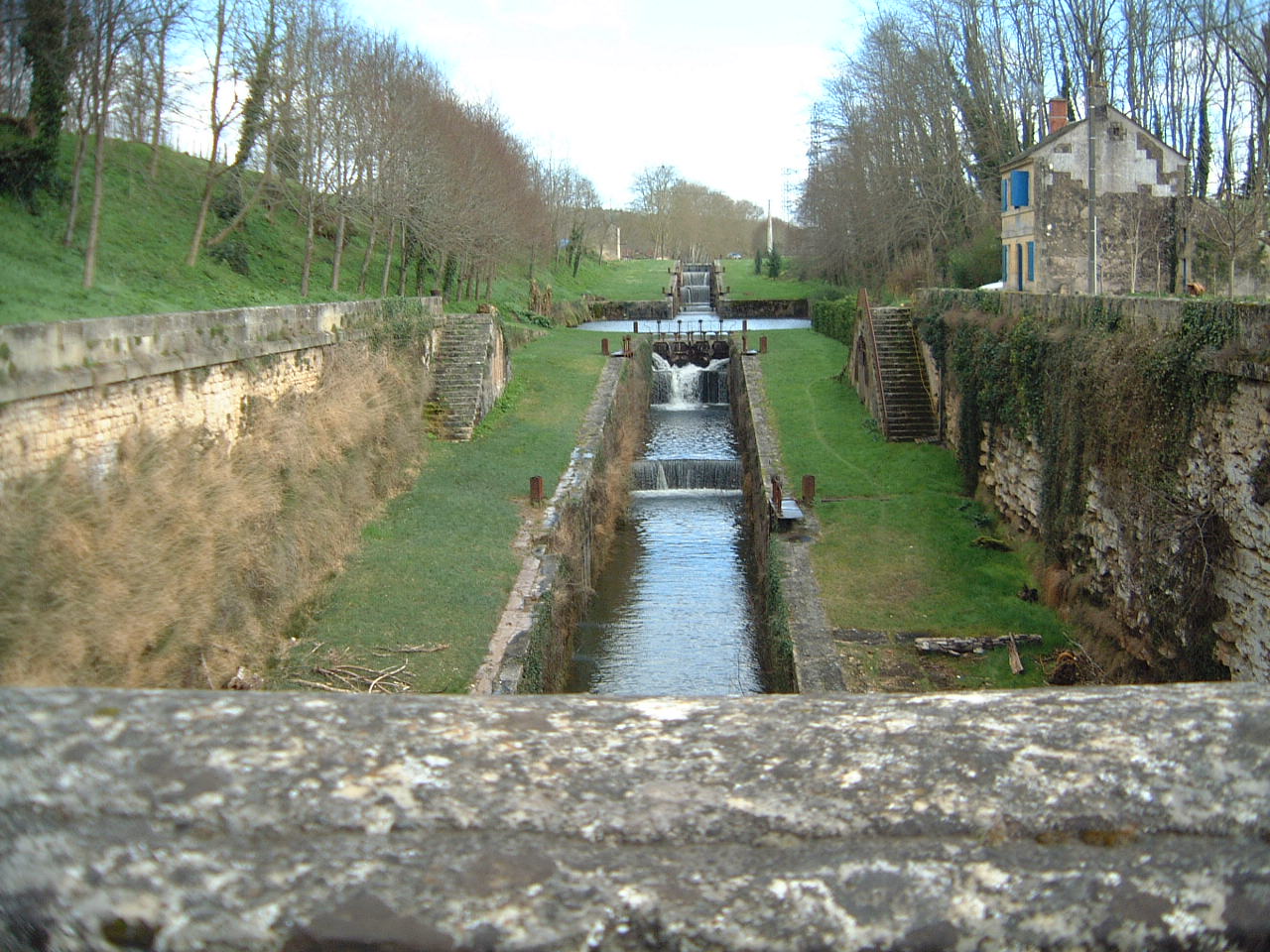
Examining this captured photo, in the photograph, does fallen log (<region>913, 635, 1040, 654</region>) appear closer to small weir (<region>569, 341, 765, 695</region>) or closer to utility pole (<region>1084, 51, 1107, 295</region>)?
small weir (<region>569, 341, 765, 695</region>)

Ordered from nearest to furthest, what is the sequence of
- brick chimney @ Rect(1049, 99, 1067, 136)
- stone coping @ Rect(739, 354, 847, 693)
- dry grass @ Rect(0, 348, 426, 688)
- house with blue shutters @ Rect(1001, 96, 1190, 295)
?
dry grass @ Rect(0, 348, 426, 688) < stone coping @ Rect(739, 354, 847, 693) < house with blue shutters @ Rect(1001, 96, 1190, 295) < brick chimney @ Rect(1049, 99, 1067, 136)

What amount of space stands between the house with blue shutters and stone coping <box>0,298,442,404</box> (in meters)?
18.1

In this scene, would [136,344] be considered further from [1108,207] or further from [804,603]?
[1108,207]

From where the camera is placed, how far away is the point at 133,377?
11.5 meters

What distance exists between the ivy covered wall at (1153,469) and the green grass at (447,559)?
24.1ft

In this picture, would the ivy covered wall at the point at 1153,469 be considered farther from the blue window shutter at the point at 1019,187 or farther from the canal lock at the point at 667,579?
the blue window shutter at the point at 1019,187

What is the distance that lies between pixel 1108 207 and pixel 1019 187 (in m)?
2.27

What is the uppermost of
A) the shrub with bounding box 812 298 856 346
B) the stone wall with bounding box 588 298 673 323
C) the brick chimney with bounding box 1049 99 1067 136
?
the brick chimney with bounding box 1049 99 1067 136

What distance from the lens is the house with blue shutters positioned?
26.7m

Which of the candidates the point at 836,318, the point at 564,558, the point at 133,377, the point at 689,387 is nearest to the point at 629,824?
the point at 133,377

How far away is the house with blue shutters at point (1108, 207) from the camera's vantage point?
26.7m

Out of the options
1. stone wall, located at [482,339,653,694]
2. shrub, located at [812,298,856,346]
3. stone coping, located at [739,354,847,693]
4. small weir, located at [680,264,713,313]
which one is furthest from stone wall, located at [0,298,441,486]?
small weir, located at [680,264,713,313]

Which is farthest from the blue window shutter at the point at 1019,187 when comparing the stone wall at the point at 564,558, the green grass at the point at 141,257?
the green grass at the point at 141,257

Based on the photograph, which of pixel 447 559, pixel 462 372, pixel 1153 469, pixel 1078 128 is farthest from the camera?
pixel 1078 128
